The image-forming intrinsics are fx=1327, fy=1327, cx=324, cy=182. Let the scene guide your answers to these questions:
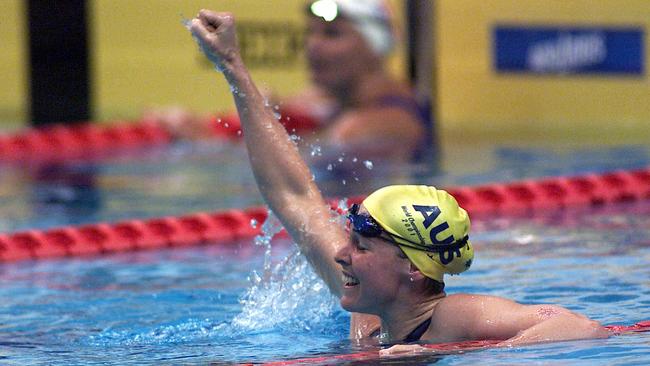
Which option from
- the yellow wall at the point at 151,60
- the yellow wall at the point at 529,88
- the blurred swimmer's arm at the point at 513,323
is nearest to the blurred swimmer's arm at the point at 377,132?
the yellow wall at the point at 529,88

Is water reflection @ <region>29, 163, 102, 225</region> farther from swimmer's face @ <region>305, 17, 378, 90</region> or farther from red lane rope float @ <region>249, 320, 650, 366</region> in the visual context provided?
red lane rope float @ <region>249, 320, 650, 366</region>

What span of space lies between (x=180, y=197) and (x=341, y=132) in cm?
181

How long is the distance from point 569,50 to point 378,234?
6.62m

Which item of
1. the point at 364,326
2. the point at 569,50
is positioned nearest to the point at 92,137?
the point at 569,50

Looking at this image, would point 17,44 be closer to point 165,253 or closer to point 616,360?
point 165,253

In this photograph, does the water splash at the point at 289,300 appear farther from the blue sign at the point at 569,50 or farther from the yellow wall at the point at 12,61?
the yellow wall at the point at 12,61

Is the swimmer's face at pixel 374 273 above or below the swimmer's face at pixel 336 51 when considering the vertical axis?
below

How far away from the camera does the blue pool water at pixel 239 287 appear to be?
3.54 meters

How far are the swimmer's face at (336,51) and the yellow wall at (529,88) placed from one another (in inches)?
56.6

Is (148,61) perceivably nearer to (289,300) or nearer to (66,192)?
(66,192)

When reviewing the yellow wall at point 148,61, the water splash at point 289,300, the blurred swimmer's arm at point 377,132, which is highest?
the yellow wall at point 148,61

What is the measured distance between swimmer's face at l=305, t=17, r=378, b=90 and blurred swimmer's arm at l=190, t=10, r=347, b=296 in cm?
434

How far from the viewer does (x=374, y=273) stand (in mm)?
3314

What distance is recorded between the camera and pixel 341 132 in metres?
8.35
